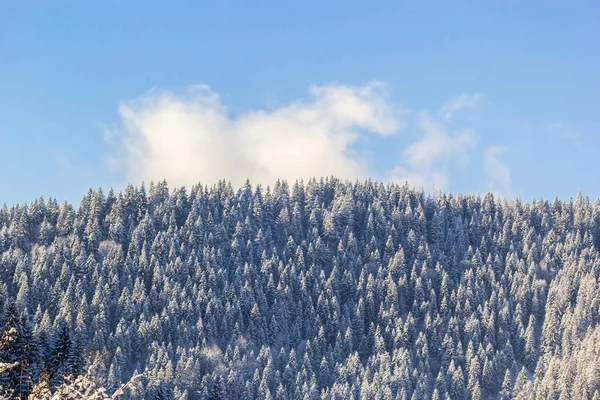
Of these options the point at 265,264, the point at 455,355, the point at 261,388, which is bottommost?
the point at 261,388

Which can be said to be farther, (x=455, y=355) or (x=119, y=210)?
(x=119, y=210)

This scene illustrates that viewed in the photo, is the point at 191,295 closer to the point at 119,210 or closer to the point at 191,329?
the point at 191,329

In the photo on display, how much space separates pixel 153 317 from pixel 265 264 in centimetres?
3522

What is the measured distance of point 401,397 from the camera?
148500 mm

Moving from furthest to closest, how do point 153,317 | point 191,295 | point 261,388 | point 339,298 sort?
1. point 339,298
2. point 191,295
3. point 153,317
4. point 261,388

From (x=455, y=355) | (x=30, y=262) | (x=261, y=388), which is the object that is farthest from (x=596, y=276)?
(x=30, y=262)

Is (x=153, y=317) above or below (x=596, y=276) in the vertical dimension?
below

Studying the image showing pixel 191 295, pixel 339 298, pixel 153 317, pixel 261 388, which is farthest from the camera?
pixel 339 298

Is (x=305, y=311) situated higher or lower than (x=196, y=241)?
lower

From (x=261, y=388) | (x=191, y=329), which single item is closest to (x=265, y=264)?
(x=191, y=329)

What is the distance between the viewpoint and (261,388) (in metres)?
144

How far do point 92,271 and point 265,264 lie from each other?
39880mm

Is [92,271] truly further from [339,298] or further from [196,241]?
[339,298]

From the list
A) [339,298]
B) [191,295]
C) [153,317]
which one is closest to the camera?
[153,317]
